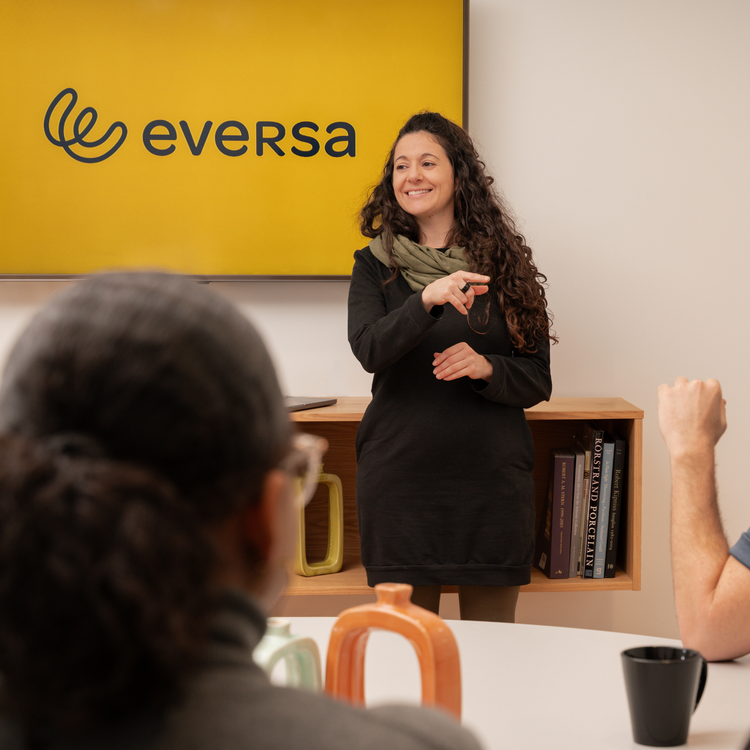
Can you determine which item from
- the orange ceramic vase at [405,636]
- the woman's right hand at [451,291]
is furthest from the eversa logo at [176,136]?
the orange ceramic vase at [405,636]

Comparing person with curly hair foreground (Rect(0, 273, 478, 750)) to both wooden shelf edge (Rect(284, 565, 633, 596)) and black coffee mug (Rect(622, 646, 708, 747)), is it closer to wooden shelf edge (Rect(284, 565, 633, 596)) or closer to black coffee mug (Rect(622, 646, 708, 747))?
black coffee mug (Rect(622, 646, 708, 747))

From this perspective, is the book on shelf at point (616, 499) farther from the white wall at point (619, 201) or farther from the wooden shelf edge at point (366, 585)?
the white wall at point (619, 201)

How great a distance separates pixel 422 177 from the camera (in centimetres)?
195

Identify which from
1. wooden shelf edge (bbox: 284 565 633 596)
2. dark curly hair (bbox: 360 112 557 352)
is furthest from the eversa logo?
wooden shelf edge (bbox: 284 565 633 596)

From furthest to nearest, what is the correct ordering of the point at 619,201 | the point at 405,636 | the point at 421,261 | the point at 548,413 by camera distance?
the point at 619,201, the point at 548,413, the point at 421,261, the point at 405,636

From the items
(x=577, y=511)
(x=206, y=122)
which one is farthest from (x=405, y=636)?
(x=206, y=122)

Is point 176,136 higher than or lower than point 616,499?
higher

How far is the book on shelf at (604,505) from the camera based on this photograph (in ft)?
6.99

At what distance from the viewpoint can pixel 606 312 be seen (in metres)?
2.44

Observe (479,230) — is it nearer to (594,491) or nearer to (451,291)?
(451,291)

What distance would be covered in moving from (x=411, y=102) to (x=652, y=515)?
148 cm

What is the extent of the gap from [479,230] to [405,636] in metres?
1.42

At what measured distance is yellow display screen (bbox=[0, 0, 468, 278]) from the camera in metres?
2.27

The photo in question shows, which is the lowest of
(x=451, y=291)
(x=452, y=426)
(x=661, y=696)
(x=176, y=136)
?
(x=661, y=696)
